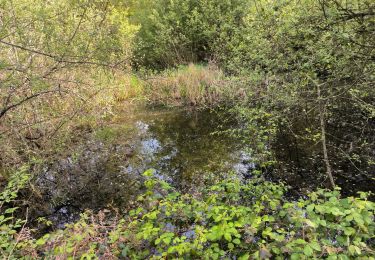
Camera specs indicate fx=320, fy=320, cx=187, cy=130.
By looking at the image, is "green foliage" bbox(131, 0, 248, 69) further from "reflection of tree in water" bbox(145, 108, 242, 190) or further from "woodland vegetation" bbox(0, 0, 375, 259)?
"woodland vegetation" bbox(0, 0, 375, 259)

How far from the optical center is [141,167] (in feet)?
19.4

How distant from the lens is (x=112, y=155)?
6.43 meters

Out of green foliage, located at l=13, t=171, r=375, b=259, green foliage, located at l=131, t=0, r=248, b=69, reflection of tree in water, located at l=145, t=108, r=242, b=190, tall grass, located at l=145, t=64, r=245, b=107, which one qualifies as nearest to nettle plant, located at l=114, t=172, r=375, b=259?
green foliage, located at l=13, t=171, r=375, b=259

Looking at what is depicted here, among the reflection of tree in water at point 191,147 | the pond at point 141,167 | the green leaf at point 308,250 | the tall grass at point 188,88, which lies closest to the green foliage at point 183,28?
the tall grass at point 188,88

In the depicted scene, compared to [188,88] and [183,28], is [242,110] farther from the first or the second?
[183,28]

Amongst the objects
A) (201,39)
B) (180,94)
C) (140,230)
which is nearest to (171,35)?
(201,39)

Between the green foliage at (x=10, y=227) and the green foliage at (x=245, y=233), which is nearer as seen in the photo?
the green foliage at (x=245, y=233)

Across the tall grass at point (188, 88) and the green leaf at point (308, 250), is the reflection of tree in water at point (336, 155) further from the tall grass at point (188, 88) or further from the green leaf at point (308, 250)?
the tall grass at point (188, 88)

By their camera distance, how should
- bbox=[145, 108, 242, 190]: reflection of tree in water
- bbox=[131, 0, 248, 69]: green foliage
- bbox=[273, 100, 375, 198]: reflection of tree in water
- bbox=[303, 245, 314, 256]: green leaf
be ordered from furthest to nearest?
bbox=[131, 0, 248, 69]: green foliage
bbox=[145, 108, 242, 190]: reflection of tree in water
bbox=[273, 100, 375, 198]: reflection of tree in water
bbox=[303, 245, 314, 256]: green leaf

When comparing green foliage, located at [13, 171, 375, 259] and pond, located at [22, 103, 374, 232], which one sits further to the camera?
pond, located at [22, 103, 374, 232]

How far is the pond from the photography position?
482 centimetres

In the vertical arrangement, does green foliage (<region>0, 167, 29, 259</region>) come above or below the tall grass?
above

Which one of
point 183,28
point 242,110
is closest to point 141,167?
point 242,110

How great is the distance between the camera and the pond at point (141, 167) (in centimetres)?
482
